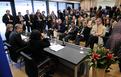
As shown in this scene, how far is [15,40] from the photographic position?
99.0 inches

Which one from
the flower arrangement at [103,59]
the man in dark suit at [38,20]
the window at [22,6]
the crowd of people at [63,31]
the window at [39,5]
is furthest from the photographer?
the window at [39,5]

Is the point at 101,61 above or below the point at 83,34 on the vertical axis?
below

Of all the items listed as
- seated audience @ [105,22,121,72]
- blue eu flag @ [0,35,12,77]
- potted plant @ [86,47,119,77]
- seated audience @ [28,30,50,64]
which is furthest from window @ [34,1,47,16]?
blue eu flag @ [0,35,12,77]

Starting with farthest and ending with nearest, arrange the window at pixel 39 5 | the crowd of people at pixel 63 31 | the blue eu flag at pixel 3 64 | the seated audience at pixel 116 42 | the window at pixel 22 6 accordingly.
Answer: the window at pixel 39 5 < the window at pixel 22 6 < the crowd of people at pixel 63 31 < the seated audience at pixel 116 42 < the blue eu flag at pixel 3 64

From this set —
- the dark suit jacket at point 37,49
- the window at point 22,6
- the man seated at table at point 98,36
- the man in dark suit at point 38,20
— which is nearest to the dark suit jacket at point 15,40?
the dark suit jacket at point 37,49

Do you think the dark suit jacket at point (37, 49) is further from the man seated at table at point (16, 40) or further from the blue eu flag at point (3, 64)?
the blue eu flag at point (3, 64)

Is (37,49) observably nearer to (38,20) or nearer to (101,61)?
(101,61)

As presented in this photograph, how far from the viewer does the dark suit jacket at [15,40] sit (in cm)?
248

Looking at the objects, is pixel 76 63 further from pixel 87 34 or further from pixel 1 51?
pixel 87 34

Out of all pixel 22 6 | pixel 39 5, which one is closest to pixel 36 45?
pixel 22 6

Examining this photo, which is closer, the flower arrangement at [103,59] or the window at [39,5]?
the flower arrangement at [103,59]

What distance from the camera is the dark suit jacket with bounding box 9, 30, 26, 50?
2.48 metres

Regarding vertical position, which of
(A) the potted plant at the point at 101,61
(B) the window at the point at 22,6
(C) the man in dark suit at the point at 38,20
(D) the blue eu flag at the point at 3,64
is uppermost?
(B) the window at the point at 22,6

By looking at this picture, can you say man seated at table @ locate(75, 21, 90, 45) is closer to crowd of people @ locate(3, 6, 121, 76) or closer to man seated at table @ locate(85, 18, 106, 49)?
crowd of people @ locate(3, 6, 121, 76)
